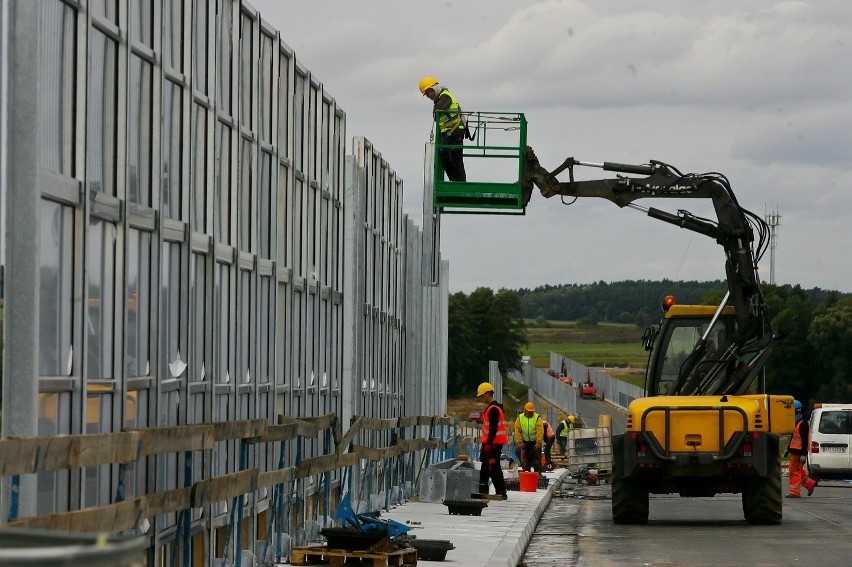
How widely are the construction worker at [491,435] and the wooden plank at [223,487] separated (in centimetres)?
1043

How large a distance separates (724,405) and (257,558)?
8925mm

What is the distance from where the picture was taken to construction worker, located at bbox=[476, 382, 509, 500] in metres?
22.8

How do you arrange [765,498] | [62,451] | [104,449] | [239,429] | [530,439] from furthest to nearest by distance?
[530,439] → [765,498] → [239,429] → [104,449] → [62,451]

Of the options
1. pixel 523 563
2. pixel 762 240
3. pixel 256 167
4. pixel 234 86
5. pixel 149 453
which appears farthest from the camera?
pixel 762 240

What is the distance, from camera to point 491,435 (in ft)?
75.5

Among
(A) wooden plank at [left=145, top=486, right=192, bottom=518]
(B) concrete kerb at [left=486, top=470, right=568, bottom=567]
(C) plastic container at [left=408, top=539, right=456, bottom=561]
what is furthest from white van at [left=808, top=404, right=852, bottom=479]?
(A) wooden plank at [left=145, top=486, right=192, bottom=518]

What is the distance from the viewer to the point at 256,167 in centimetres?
1416

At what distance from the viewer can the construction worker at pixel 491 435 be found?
22797 millimetres

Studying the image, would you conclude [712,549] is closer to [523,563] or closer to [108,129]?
[523,563]

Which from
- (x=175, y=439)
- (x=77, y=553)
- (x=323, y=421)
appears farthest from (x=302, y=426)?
(x=77, y=553)

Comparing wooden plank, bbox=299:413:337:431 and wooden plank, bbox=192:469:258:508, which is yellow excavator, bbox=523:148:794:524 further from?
wooden plank, bbox=192:469:258:508

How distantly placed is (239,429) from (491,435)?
37.1 feet

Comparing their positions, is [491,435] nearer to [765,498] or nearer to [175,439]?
[765,498]

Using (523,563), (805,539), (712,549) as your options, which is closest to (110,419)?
(523,563)
